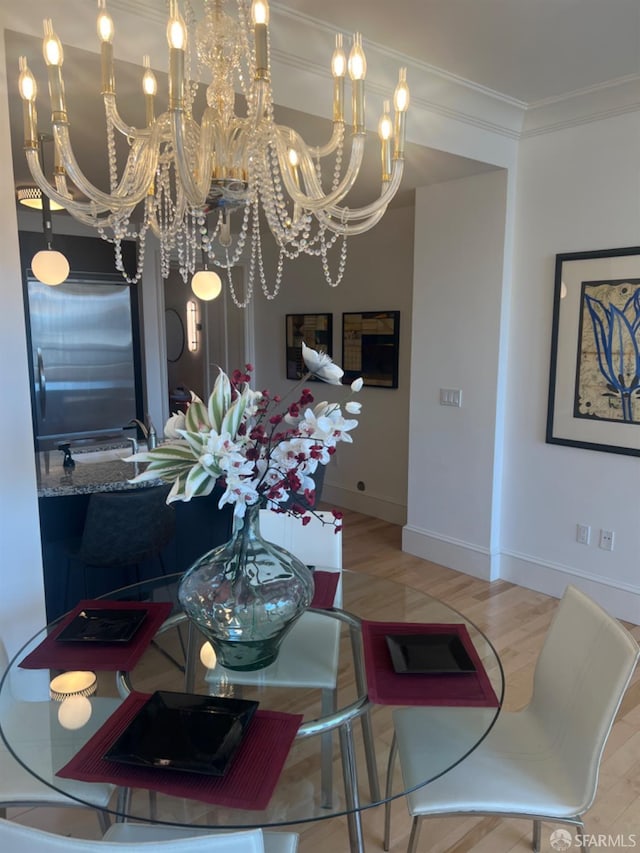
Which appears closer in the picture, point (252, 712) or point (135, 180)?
point (252, 712)

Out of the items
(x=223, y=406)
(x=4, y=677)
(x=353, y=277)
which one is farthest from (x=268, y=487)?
(x=353, y=277)

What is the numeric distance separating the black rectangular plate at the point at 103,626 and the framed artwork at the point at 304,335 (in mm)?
3704

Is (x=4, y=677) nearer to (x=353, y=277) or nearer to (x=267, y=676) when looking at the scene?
(x=267, y=676)

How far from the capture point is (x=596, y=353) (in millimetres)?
3311

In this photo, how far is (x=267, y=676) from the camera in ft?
5.37

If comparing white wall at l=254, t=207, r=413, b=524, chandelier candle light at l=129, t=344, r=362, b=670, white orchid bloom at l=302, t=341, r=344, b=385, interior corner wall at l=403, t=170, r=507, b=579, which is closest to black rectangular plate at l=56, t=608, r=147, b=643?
chandelier candle light at l=129, t=344, r=362, b=670

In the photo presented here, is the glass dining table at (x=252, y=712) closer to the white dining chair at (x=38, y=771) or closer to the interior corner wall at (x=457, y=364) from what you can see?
the white dining chair at (x=38, y=771)

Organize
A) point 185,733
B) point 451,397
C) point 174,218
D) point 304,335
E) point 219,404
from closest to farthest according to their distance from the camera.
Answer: point 185,733, point 219,404, point 174,218, point 451,397, point 304,335

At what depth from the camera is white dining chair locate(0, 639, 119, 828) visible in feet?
4.39

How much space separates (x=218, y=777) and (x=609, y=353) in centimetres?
290

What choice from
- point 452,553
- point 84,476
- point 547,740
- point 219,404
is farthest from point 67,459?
point 547,740

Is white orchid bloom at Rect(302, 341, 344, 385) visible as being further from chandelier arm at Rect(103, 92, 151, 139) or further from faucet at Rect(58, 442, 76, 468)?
faucet at Rect(58, 442, 76, 468)

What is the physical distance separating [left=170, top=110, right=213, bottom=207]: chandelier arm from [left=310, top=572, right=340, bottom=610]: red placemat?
1.31 meters

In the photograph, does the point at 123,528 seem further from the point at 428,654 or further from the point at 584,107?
the point at 584,107
